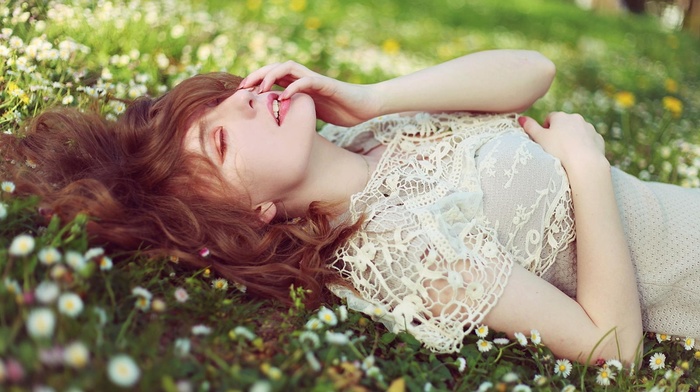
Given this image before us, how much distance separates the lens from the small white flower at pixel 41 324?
53.9 inches

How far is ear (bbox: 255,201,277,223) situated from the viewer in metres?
2.43

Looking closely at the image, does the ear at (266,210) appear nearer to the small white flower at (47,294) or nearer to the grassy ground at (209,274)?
the grassy ground at (209,274)

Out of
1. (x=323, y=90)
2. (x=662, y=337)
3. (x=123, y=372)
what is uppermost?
(x=323, y=90)

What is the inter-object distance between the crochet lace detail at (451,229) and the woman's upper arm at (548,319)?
0.18 feet

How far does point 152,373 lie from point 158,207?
0.94 metres

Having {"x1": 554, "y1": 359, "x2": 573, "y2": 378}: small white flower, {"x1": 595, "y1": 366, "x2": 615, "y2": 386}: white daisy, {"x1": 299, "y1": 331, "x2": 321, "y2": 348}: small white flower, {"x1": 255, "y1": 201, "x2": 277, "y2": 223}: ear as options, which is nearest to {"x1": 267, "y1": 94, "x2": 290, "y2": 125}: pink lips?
{"x1": 255, "y1": 201, "x2": 277, "y2": 223}: ear

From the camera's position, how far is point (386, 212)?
2.34 meters

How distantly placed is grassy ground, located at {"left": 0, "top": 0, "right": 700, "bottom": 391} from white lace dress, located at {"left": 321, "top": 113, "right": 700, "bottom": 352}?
122 millimetres

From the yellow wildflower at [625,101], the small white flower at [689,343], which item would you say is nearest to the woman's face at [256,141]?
the small white flower at [689,343]

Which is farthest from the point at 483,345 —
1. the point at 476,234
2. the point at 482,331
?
the point at 476,234

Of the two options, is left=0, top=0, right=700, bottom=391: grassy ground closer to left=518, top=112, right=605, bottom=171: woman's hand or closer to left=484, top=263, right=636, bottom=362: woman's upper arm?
left=484, top=263, right=636, bottom=362: woman's upper arm

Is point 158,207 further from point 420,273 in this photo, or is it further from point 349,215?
point 420,273

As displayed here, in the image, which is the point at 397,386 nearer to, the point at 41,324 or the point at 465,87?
the point at 41,324

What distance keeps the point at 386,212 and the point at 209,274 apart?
679mm
